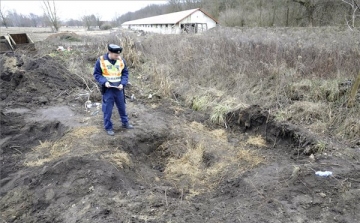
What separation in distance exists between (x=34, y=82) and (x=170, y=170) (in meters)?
6.65

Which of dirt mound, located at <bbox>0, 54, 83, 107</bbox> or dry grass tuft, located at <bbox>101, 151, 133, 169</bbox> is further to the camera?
dirt mound, located at <bbox>0, 54, 83, 107</bbox>

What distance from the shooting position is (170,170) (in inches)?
178

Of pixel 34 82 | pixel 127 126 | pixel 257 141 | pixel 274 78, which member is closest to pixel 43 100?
pixel 34 82

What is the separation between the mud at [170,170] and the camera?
3137 mm

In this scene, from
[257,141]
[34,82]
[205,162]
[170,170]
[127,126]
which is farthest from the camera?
[34,82]

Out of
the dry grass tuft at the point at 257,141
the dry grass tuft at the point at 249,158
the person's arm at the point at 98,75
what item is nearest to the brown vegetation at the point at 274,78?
the dry grass tuft at the point at 257,141

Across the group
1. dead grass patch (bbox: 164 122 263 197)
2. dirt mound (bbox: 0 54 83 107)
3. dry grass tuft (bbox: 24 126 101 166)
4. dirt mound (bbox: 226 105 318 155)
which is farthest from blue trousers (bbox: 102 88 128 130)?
dirt mound (bbox: 0 54 83 107)

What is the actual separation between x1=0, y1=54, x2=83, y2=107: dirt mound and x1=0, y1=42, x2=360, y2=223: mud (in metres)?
1.13

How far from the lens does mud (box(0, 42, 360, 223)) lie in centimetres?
314

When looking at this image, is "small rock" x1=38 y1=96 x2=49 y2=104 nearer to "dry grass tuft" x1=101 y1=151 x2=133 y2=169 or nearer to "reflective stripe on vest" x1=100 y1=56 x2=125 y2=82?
"reflective stripe on vest" x1=100 y1=56 x2=125 y2=82

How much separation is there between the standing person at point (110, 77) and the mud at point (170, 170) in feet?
1.93

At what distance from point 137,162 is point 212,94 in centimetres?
357

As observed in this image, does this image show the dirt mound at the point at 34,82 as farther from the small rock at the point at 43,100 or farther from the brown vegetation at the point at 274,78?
the brown vegetation at the point at 274,78

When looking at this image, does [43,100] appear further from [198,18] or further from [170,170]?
[198,18]
